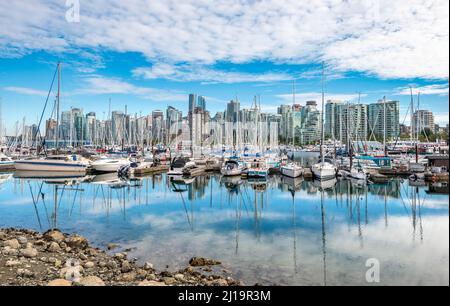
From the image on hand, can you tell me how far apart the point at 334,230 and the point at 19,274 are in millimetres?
17365

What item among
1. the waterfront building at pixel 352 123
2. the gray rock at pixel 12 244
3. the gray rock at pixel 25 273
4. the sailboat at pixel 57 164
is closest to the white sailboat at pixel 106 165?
the sailboat at pixel 57 164

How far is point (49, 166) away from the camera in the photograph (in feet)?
181

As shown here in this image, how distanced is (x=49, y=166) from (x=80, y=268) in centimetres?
4843

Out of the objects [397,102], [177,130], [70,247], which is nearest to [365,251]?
[70,247]

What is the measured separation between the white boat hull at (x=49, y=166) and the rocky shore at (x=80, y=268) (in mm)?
38822

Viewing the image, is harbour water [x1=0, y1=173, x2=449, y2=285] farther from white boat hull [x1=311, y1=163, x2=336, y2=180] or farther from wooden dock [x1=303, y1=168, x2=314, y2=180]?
wooden dock [x1=303, y1=168, x2=314, y2=180]

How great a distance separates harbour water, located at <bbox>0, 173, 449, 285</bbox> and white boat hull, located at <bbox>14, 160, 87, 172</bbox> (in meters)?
10.9

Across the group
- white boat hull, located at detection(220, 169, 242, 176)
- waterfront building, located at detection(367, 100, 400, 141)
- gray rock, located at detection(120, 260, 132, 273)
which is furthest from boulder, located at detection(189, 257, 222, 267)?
waterfront building, located at detection(367, 100, 400, 141)

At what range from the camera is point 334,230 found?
21391mm

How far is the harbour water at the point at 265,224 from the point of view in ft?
47.4

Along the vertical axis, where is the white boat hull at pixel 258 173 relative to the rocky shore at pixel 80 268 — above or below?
above

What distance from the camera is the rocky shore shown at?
11.7 metres

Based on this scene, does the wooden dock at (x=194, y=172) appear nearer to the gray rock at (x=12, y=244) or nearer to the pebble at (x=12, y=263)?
the gray rock at (x=12, y=244)
